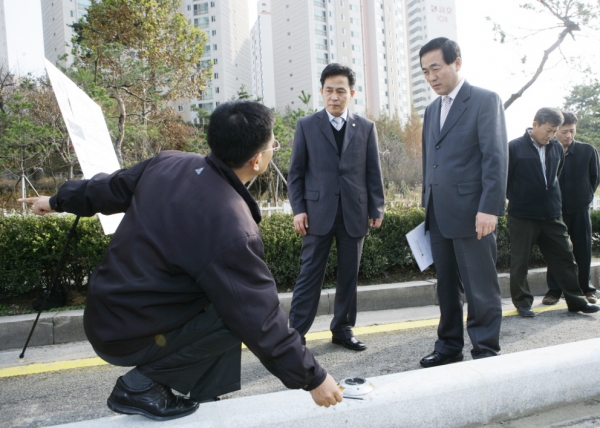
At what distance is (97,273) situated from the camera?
183 cm

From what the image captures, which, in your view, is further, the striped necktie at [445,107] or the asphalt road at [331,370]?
the striped necktie at [445,107]

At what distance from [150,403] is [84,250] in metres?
2.72

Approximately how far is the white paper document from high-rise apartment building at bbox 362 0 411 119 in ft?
254

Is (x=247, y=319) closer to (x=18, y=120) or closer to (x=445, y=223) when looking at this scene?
(x=445, y=223)

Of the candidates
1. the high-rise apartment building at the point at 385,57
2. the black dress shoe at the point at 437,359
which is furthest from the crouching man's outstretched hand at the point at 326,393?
the high-rise apartment building at the point at 385,57

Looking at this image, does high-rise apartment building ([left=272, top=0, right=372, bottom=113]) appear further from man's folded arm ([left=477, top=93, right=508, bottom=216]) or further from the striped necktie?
man's folded arm ([left=477, top=93, right=508, bottom=216])

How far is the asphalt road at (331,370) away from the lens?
7.79 feet

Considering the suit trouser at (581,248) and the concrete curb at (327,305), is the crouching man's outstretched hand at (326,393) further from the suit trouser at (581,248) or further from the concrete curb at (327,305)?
the suit trouser at (581,248)

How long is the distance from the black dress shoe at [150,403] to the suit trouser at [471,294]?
5.85ft

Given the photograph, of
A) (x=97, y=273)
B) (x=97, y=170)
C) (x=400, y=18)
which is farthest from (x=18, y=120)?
(x=400, y=18)

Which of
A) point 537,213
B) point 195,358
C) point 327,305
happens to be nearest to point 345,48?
point 537,213

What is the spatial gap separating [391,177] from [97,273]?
1256 inches

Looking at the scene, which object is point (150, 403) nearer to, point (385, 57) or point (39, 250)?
point (39, 250)

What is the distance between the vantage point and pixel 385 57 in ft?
270
